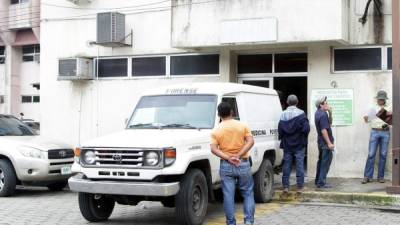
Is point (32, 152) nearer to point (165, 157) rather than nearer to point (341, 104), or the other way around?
point (165, 157)

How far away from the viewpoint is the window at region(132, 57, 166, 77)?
1552 centimetres

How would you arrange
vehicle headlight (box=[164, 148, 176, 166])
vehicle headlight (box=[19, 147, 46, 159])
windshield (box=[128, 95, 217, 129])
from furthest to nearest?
vehicle headlight (box=[19, 147, 46, 159]) → windshield (box=[128, 95, 217, 129]) → vehicle headlight (box=[164, 148, 176, 166])

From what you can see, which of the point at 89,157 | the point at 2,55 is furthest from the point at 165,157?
the point at 2,55

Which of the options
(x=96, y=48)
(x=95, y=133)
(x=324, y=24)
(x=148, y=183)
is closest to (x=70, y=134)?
(x=95, y=133)

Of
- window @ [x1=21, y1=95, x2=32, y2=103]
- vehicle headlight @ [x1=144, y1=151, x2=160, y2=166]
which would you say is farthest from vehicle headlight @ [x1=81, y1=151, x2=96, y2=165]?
window @ [x1=21, y1=95, x2=32, y2=103]

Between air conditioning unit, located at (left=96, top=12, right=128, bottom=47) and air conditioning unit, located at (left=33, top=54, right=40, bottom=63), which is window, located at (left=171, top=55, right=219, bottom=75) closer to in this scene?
air conditioning unit, located at (left=96, top=12, right=128, bottom=47)

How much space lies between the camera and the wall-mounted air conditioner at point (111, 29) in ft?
49.7

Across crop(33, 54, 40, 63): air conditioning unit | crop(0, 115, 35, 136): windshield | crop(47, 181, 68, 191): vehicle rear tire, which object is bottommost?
crop(47, 181, 68, 191): vehicle rear tire

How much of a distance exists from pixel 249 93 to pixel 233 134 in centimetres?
275

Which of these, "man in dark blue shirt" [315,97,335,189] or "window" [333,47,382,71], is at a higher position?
"window" [333,47,382,71]

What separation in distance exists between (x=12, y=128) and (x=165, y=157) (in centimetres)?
625

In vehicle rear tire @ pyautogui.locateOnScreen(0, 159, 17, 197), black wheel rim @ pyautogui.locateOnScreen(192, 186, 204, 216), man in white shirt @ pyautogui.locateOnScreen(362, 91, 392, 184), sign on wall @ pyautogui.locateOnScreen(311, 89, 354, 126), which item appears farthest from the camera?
sign on wall @ pyautogui.locateOnScreen(311, 89, 354, 126)

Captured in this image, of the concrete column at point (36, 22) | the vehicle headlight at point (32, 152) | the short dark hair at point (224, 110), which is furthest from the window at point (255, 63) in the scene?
the concrete column at point (36, 22)

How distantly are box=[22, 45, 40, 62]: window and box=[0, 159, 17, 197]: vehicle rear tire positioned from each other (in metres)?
20.3
